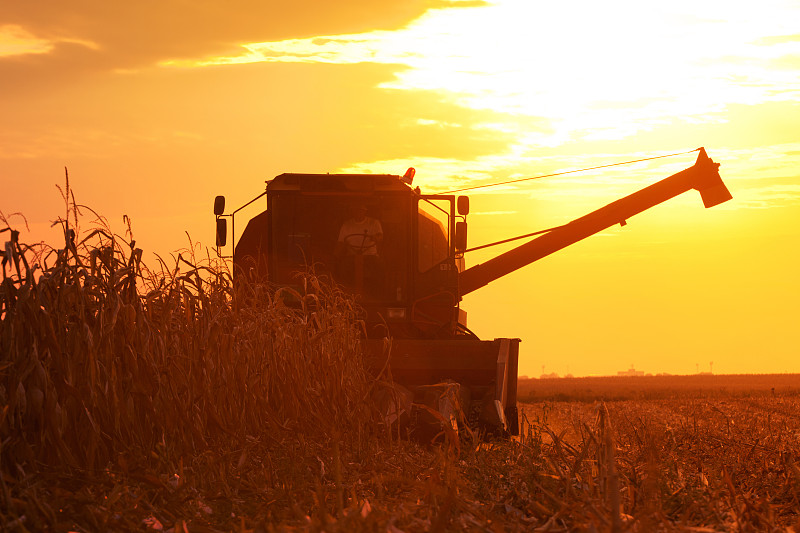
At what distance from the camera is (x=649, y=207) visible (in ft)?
56.8

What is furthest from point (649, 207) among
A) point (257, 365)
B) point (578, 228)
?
point (257, 365)

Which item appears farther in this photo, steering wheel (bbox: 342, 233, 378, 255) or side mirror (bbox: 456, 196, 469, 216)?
steering wheel (bbox: 342, 233, 378, 255)

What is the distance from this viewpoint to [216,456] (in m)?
6.43

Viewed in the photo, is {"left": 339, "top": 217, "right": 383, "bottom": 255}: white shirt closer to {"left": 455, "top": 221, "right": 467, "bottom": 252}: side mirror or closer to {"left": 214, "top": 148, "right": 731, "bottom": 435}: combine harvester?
{"left": 214, "top": 148, "right": 731, "bottom": 435}: combine harvester

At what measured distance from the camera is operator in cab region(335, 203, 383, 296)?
41.0 ft

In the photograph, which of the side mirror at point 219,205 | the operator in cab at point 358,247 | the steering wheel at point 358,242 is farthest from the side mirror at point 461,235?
the side mirror at point 219,205

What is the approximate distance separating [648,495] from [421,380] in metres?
6.67

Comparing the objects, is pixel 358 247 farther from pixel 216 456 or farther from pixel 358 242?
pixel 216 456

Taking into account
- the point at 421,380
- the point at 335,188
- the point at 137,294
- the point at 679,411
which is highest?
the point at 335,188

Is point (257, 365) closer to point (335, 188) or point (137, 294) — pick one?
point (137, 294)

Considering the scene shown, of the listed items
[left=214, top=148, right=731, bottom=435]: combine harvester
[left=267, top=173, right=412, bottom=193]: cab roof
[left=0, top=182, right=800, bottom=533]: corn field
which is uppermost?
[left=267, top=173, right=412, bottom=193]: cab roof

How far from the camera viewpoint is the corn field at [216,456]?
15.4ft

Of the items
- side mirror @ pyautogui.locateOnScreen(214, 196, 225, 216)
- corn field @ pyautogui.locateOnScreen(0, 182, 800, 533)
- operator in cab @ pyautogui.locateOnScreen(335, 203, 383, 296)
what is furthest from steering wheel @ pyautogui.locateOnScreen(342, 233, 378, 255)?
corn field @ pyautogui.locateOnScreen(0, 182, 800, 533)

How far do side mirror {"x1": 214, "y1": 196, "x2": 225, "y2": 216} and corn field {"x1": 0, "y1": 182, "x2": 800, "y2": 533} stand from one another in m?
4.28
